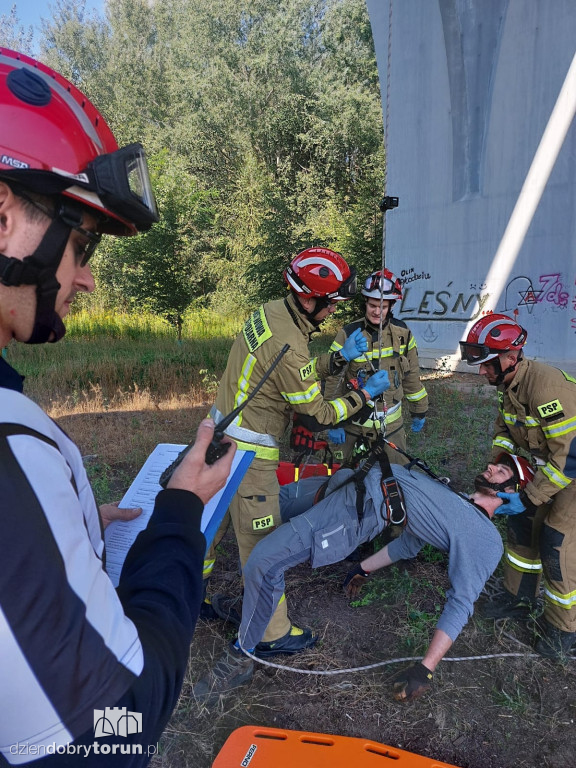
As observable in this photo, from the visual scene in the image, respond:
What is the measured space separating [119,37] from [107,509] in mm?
38979

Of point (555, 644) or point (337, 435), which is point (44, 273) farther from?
point (337, 435)

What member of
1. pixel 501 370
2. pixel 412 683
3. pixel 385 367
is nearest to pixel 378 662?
pixel 412 683

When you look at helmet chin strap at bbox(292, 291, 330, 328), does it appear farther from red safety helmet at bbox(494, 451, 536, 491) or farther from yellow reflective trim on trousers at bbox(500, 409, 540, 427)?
red safety helmet at bbox(494, 451, 536, 491)

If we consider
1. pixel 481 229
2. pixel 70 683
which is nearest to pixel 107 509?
pixel 70 683

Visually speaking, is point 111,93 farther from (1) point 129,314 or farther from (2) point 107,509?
(2) point 107,509

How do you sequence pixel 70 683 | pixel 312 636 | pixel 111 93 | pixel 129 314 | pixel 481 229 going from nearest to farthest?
pixel 70 683 → pixel 312 636 → pixel 481 229 → pixel 129 314 → pixel 111 93

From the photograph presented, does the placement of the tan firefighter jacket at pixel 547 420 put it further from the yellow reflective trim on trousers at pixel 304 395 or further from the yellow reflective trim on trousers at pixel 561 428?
the yellow reflective trim on trousers at pixel 304 395

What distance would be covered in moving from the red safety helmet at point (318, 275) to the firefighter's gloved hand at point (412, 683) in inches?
82.3

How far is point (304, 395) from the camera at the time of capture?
2.97m

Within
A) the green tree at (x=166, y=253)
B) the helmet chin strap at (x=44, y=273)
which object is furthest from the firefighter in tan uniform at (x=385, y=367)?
the green tree at (x=166, y=253)

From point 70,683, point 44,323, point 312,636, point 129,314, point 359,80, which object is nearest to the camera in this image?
point 70,683

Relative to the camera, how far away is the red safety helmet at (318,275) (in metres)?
3.05

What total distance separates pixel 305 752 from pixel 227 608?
1164 mm

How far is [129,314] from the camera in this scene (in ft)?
52.3
